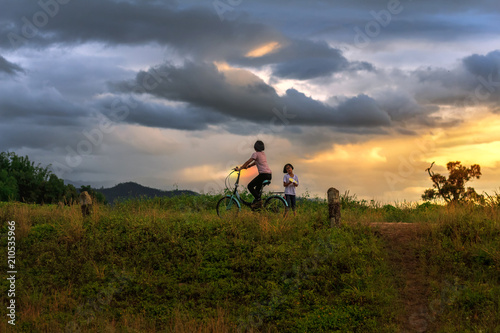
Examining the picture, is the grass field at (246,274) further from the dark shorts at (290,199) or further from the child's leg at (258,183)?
the dark shorts at (290,199)

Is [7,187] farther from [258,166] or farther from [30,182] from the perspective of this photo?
[258,166]

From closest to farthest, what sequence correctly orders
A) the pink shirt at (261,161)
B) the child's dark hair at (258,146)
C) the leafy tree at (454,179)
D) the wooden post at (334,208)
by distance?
the wooden post at (334,208) < the pink shirt at (261,161) < the child's dark hair at (258,146) < the leafy tree at (454,179)

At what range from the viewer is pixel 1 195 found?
159 ft

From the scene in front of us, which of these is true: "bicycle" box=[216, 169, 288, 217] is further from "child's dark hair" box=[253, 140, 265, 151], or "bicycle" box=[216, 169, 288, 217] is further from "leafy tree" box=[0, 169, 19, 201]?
"leafy tree" box=[0, 169, 19, 201]

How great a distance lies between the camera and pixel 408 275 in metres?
13.5

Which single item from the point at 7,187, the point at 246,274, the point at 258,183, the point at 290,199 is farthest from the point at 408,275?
the point at 7,187

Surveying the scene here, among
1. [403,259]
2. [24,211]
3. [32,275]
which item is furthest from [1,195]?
[403,259]

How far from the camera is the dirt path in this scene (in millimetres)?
11613

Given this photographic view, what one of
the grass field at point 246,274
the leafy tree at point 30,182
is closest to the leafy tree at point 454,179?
the grass field at point 246,274

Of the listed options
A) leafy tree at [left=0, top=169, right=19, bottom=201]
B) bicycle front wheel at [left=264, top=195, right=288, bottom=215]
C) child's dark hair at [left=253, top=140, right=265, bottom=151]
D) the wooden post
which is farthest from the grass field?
leafy tree at [left=0, top=169, right=19, bottom=201]

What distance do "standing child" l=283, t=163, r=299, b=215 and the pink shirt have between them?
89 cm

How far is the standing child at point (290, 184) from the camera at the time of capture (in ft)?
59.6

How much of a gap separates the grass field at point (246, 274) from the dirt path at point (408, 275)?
84 mm

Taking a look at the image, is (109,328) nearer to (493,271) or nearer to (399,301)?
(399,301)
